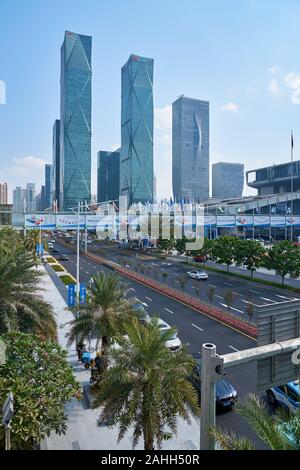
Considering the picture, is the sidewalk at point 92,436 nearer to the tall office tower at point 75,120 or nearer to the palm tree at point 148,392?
the palm tree at point 148,392

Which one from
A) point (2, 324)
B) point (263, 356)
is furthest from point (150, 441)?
point (2, 324)

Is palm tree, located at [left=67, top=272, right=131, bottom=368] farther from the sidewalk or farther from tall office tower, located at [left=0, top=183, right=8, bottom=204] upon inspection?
tall office tower, located at [left=0, top=183, right=8, bottom=204]

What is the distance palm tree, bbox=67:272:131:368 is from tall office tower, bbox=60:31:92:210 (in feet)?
451

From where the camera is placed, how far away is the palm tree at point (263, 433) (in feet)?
20.1

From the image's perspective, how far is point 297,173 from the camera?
374 ft

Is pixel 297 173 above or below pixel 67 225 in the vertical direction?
above

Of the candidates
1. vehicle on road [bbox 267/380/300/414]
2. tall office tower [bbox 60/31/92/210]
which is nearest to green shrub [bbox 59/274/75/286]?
vehicle on road [bbox 267/380/300/414]

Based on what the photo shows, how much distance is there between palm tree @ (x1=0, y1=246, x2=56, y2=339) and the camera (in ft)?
43.7

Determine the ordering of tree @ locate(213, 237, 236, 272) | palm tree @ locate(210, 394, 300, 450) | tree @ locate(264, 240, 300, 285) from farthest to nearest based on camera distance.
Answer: tree @ locate(213, 237, 236, 272) → tree @ locate(264, 240, 300, 285) → palm tree @ locate(210, 394, 300, 450)

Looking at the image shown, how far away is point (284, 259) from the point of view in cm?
3369

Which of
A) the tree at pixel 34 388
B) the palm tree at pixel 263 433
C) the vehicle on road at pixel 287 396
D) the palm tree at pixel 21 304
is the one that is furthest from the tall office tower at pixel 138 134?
the palm tree at pixel 263 433

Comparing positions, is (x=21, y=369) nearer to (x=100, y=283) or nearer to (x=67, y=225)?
(x=100, y=283)

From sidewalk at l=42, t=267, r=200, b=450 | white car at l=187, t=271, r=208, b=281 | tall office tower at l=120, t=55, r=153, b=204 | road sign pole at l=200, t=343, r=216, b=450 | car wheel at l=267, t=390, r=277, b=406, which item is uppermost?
tall office tower at l=120, t=55, r=153, b=204
